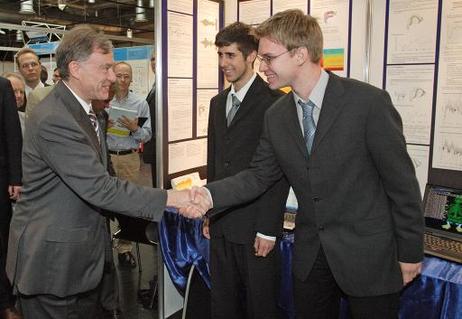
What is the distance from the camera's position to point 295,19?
1.67 meters

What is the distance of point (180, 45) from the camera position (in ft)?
9.20

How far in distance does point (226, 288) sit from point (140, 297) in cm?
133

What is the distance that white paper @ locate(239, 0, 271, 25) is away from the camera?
9.97 ft

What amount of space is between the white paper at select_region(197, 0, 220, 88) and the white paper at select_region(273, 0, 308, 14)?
17.5 inches

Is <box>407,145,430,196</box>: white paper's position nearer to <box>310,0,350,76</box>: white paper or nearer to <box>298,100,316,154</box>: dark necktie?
<box>310,0,350,76</box>: white paper

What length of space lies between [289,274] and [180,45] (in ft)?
5.15

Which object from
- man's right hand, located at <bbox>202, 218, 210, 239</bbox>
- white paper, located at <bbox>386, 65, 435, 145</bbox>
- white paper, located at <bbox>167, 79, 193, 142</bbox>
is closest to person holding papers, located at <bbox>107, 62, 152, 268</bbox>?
white paper, located at <bbox>167, 79, 193, 142</bbox>

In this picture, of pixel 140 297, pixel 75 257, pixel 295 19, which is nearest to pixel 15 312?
pixel 140 297

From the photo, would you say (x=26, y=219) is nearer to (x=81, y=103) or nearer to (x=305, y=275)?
(x=81, y=103)

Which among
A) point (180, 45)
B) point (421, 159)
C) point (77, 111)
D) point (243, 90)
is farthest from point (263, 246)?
point (180, 45)

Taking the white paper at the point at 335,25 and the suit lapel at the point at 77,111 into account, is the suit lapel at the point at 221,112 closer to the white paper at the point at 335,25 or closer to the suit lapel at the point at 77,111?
the suit lapel at the point at 77,111

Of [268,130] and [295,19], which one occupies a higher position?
[295,19]

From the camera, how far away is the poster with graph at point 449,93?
7.56ft

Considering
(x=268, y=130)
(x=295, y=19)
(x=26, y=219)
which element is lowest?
(x=26, y=219)
